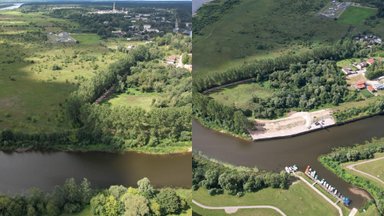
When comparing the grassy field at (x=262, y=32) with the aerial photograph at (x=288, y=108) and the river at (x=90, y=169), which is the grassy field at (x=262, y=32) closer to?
the aerial photograph at (x=288, y=108)

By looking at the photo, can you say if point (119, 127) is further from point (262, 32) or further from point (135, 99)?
point (262, 32)

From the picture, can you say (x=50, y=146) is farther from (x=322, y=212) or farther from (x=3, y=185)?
(x=322, y=212)

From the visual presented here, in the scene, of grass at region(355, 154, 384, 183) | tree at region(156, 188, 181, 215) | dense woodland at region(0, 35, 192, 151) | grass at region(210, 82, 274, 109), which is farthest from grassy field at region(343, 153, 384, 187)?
tree at region(156, 188, 181, 215)

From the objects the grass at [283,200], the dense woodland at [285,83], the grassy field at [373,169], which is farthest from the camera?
the dense woodland at [285,83]

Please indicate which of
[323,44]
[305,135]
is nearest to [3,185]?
[305,135]

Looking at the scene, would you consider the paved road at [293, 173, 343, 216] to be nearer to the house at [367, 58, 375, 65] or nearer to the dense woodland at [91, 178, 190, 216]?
the dense woodland at [91, 178, 190, 216]

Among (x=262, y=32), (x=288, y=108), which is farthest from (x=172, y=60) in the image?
(x=262, y=32)

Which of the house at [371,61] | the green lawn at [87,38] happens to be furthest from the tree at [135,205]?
the green lawn at [87,38]
